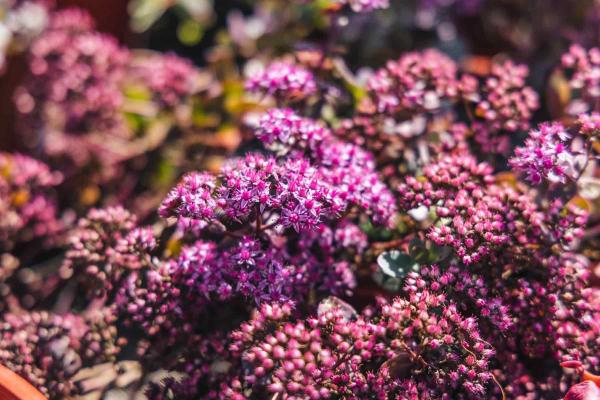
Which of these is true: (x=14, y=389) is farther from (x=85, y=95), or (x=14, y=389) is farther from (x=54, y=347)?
(x=85, y=95)

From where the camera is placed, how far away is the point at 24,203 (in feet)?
5.38

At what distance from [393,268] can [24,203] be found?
1.09 metres

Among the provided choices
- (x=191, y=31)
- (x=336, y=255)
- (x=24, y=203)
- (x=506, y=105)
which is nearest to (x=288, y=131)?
(x=336, y=255)

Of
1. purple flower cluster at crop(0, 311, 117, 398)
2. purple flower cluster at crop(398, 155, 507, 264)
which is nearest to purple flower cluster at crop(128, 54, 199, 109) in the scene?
purple flower cluster at crop(0, 311, 117, 398)

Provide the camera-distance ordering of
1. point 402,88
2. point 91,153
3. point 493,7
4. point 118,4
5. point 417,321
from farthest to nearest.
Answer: point 493,7
point 118,4
point 91,153
point 402,88
point 417,321

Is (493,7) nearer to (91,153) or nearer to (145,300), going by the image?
(91,153)

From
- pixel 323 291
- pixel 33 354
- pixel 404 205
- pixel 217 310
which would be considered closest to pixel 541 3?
pixel 404 205

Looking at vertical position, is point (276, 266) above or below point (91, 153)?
below

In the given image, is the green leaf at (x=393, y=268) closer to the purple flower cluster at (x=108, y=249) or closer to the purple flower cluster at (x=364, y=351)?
the purple flower cluster at (x=364, y=351)

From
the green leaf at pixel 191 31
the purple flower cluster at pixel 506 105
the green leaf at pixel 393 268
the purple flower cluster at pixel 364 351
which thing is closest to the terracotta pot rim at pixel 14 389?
the purple flower cluster at pixel 364 351

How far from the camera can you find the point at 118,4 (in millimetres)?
2273

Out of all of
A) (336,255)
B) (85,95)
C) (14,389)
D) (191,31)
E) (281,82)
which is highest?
(191,31)

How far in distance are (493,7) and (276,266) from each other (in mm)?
1941

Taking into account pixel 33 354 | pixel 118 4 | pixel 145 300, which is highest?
pixel 118 4
